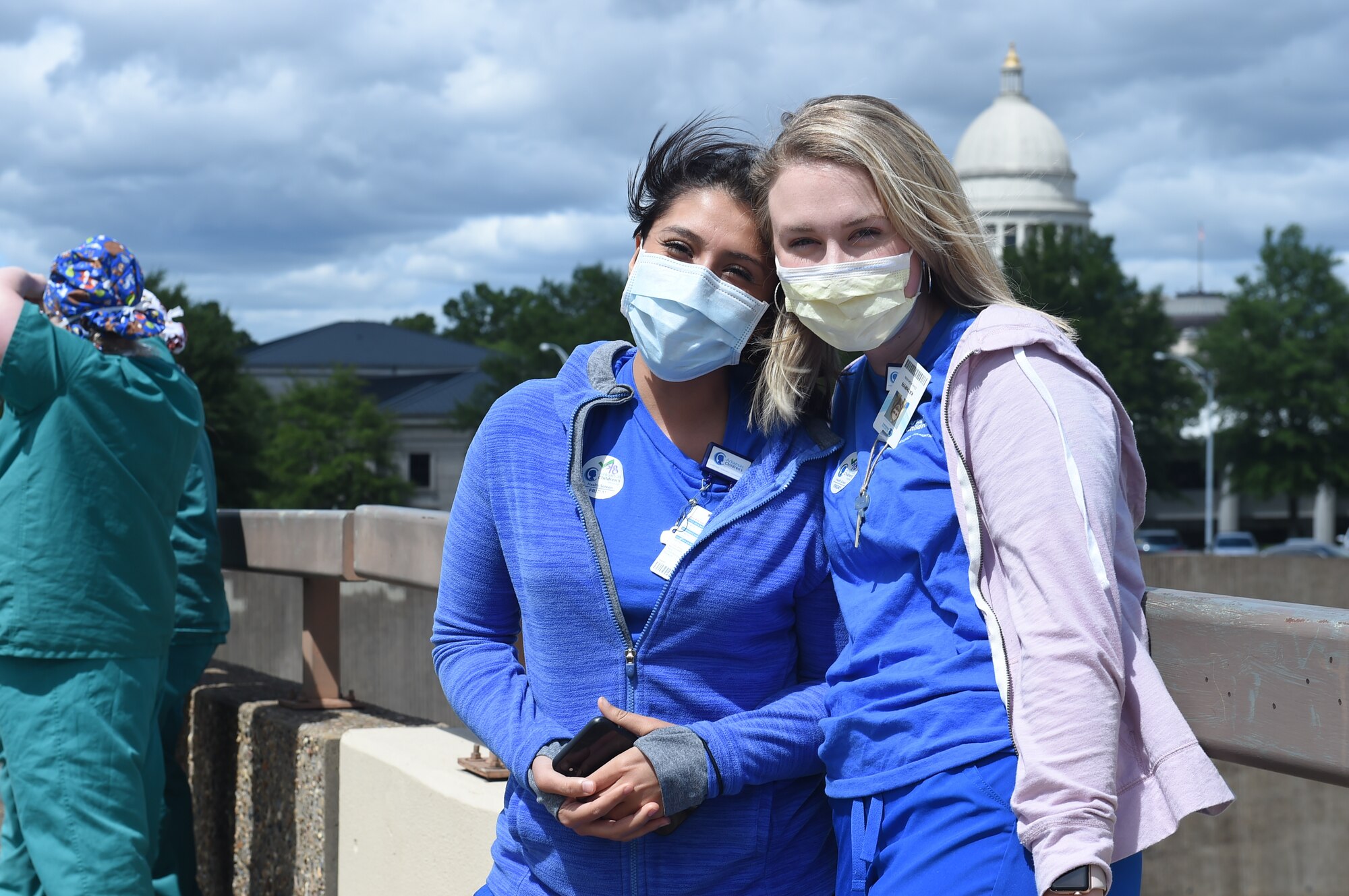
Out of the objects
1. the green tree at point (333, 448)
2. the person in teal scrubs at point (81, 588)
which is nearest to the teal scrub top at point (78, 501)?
the person in teal scrubs at point (81, 588)

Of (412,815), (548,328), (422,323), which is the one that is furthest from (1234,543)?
(422,323)

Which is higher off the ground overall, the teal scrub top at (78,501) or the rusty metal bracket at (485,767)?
the teal scrub top at (78,501)

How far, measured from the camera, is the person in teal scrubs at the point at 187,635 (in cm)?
464

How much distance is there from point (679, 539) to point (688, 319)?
0.44 meters

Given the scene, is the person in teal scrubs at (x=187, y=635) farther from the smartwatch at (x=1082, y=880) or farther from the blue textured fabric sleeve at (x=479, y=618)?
the smartwatch at (x=1082, y=880)

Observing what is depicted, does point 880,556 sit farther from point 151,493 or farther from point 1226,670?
point 151,493

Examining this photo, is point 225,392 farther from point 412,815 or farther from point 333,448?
point 412,815

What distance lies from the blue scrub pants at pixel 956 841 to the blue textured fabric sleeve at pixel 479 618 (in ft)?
2.27

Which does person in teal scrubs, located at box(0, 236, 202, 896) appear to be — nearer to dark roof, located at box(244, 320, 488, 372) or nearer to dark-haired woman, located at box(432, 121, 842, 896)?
dark-haired woman, located at box(432, 121, 842, 896)

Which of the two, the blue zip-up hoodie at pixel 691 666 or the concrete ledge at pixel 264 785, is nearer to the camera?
the blue zip-up hoodie at pixel 691 666

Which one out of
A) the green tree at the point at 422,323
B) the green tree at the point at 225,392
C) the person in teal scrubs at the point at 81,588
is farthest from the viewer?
the green tree at the point at 422,323

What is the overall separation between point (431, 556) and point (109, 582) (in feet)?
3.30

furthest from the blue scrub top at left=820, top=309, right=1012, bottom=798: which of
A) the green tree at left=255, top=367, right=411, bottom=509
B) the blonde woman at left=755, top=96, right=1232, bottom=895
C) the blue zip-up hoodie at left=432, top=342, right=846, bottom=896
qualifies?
the green tree at left=255, top=367, right=411, bottom=509

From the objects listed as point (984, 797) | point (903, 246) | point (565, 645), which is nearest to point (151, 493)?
point (565, 645)
